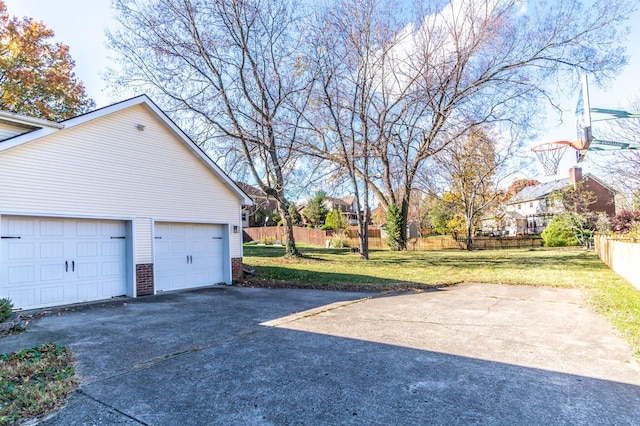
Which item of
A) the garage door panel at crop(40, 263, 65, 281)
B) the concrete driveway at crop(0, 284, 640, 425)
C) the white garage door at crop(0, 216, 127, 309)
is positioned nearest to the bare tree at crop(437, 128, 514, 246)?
the concrete driveway at crop(0, 284, 640, 425)

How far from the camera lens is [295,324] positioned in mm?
6844

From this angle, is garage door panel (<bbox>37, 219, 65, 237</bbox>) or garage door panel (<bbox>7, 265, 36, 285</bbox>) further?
garage door panel (<bbox>37, 219, 65, 237</bbox>)

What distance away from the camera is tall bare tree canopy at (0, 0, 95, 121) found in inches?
738

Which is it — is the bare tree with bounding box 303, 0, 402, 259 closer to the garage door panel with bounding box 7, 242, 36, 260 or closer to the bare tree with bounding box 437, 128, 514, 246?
the bare tree with bounding box 437, 128, 514, 246

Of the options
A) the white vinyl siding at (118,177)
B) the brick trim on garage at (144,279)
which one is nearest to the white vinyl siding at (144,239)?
the white vinyl siding at (118,177)

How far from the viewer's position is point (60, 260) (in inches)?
341

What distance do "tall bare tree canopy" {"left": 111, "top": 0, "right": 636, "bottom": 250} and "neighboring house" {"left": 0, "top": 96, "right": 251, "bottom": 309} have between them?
5.52m

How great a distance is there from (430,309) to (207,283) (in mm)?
7390

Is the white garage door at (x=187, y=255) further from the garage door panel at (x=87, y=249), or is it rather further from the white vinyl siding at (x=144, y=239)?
the garage door panel at (x=87, y=249)

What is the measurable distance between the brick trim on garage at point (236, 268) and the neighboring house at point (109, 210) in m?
0.04

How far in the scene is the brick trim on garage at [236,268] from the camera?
1290 centimetres

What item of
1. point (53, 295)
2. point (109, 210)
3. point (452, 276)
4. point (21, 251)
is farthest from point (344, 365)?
point (452, 276)

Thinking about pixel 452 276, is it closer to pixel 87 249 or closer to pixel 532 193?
pixel 87 249

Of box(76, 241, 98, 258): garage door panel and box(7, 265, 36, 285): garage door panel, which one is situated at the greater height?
box(76, 241, 98, 258): garage door panel
